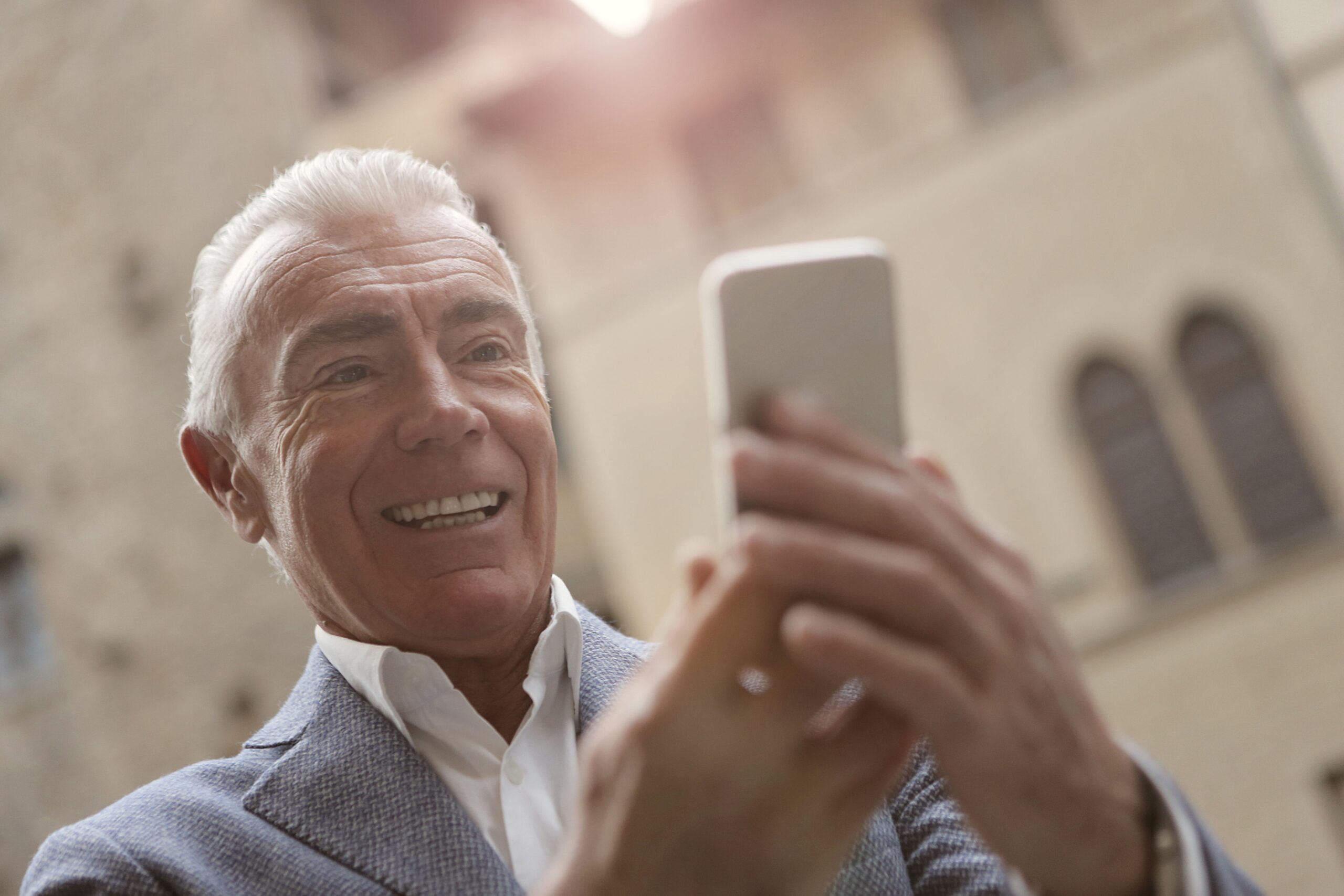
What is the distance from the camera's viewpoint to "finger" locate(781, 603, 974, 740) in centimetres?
84

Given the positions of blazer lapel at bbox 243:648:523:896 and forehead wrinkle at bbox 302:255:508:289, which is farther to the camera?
forehead wrinkle at bbox 302:255:508:289

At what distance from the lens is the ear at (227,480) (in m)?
1.86

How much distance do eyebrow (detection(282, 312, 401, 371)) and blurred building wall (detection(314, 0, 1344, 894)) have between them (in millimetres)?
8651

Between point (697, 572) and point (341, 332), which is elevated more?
point (341, 332)

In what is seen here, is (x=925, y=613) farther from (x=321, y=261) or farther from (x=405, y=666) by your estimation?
(x=321, y=261)

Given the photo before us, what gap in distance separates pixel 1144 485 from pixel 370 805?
8997 mm

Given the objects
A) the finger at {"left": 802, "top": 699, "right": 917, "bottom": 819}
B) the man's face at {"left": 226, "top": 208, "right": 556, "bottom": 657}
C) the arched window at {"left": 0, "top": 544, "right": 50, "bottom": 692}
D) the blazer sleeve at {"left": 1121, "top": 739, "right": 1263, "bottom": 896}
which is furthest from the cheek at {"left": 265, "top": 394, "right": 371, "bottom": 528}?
the arched window at {"left": 0, "top": 544, "right": 50, "bottom": 692}

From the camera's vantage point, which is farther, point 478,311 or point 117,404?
point 117,404

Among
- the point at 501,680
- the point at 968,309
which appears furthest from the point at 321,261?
the point at 968,309

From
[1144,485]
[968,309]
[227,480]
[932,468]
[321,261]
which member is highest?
[321,261]

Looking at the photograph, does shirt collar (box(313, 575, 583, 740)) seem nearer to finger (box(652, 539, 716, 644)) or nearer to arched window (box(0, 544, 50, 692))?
finger (box(652, 539, 716, 644))

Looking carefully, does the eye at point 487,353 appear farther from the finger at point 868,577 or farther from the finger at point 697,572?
the finger at point 868,577

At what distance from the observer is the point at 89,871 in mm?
1385

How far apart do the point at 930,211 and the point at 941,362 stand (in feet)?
4.19
